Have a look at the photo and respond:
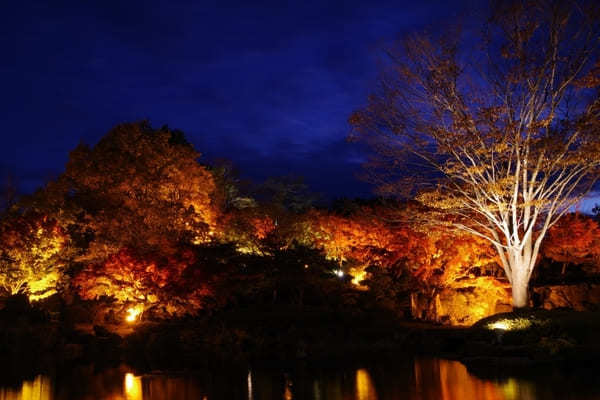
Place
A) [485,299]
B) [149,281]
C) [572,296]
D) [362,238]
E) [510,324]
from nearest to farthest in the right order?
1. [510,324]
2. [149,281]
3. [572,296]
4. [485,299]
5. [362,238]

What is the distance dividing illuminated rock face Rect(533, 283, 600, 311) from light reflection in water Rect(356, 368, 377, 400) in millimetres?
11598

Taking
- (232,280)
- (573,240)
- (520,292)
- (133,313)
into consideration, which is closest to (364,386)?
(520,292)

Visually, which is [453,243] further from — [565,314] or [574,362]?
[574,362]

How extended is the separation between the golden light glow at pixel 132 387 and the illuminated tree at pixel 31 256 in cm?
683

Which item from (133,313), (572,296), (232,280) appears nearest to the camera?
(133,313)

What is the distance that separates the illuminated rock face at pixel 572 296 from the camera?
20781 mm

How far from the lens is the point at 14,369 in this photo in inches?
585

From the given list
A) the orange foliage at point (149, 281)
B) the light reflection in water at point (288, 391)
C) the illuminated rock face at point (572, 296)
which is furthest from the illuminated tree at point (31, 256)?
the illuminated rock face at point (572, 296)

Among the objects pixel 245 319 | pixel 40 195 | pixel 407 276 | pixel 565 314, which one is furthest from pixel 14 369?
pixel 565 314

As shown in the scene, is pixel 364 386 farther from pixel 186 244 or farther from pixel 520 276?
pixel 186 244

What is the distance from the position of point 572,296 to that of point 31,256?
20433mm

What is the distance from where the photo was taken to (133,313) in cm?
1806

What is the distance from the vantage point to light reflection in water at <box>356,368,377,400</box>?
32.3 ft

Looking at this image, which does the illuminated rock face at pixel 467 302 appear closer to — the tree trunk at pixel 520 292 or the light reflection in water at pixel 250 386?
the tree trunk at pixel 520 292
